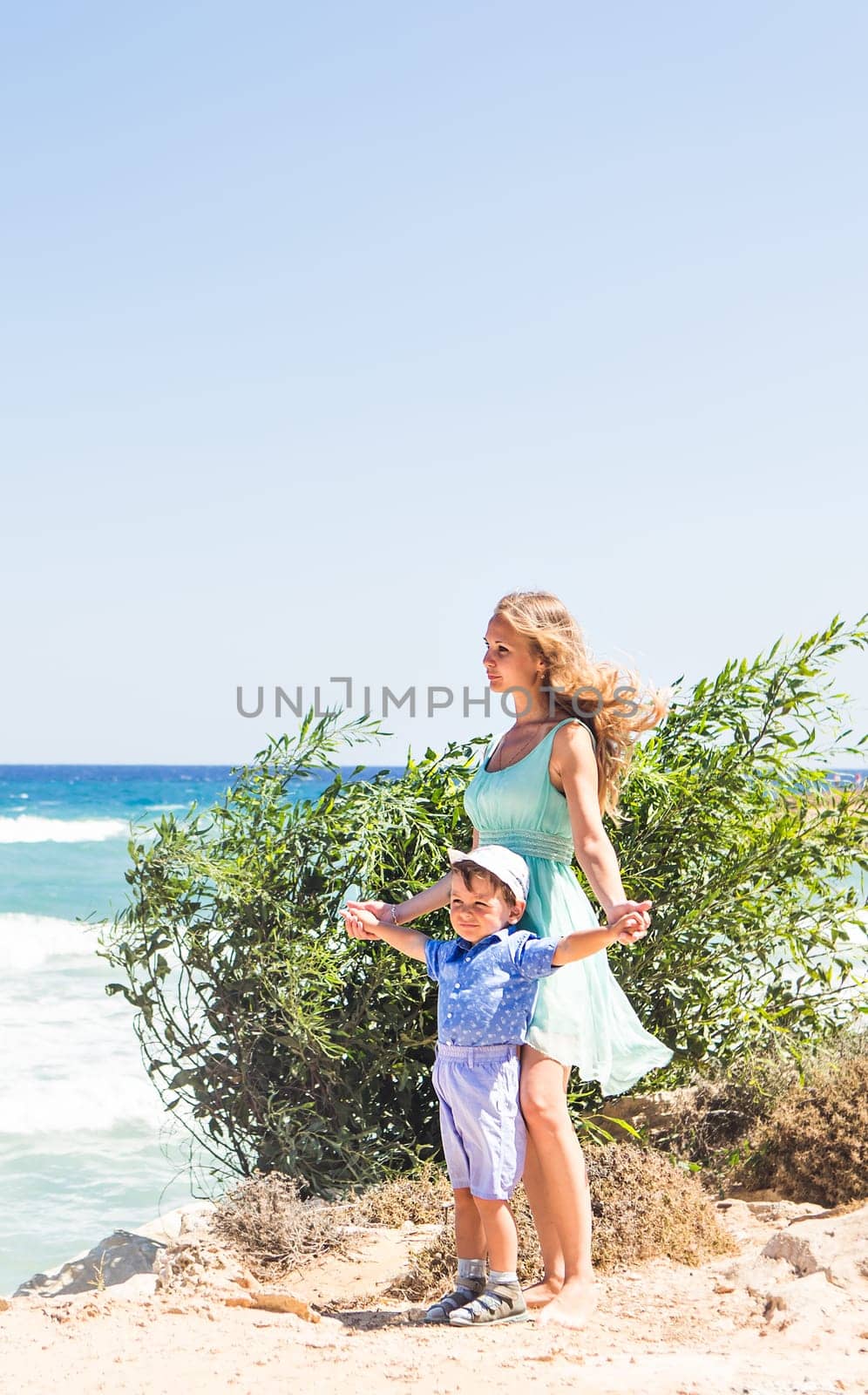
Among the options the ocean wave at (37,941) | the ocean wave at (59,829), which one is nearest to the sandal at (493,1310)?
the ocean wave at (37,941)

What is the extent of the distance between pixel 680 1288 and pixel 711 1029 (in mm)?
1539

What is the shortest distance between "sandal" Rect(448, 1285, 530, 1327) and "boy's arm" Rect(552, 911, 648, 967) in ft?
2.87

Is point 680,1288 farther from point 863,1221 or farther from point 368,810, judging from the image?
point 368,810

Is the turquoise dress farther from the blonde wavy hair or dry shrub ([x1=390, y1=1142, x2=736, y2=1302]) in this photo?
dry shrub ([x1=390, y1=1142, x2=736, y2=1302])

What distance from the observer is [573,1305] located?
3.15 meters

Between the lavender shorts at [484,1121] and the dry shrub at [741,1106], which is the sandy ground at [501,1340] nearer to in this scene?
the lavender shorts at [484,1121]

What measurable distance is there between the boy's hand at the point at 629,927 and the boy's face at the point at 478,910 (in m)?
0.43

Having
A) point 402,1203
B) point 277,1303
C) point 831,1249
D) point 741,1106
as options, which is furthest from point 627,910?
point 741,1106

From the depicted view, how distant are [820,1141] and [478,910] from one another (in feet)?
7.57

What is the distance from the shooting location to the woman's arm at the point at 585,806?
3277mm

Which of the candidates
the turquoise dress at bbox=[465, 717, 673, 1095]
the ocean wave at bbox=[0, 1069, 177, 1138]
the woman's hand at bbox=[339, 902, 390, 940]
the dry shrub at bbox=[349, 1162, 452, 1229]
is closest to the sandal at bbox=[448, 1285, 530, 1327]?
the turquoise dress at bbox=[465, 717, 673, 1095]

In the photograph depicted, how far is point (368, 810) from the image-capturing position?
4.55m

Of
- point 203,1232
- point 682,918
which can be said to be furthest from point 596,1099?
point 203,1232

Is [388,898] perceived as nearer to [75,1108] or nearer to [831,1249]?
[831,1249]
